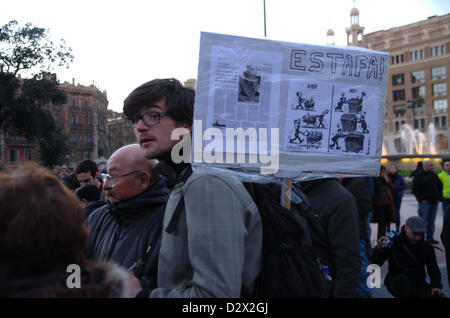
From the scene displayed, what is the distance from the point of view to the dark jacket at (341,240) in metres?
3.21

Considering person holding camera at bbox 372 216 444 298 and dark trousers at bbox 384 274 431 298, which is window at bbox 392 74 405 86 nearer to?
person holding camera at bbox 372 216 444 298

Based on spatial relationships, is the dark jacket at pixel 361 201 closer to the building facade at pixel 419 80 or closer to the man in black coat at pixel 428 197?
the man in black coat at pixel 428 197

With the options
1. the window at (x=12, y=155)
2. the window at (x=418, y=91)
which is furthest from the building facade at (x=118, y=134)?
the window at (x=418, y=91)

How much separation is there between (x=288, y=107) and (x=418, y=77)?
7755cm

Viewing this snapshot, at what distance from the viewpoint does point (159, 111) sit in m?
2.01

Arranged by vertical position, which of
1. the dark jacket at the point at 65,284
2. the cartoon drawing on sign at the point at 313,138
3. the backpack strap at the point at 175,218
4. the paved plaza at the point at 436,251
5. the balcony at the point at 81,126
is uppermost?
the balcony at the point at 81,126

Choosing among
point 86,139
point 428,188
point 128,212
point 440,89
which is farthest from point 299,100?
point 440,89

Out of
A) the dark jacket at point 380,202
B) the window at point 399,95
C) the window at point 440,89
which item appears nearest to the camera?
the dark jacket at point 380,202

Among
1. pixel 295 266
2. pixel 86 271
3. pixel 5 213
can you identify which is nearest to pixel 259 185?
pixel 295 266

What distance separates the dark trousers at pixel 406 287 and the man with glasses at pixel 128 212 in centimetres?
270

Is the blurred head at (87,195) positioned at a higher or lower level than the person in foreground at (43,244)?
lower

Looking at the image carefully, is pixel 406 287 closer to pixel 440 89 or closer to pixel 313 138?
pixel 313 138
